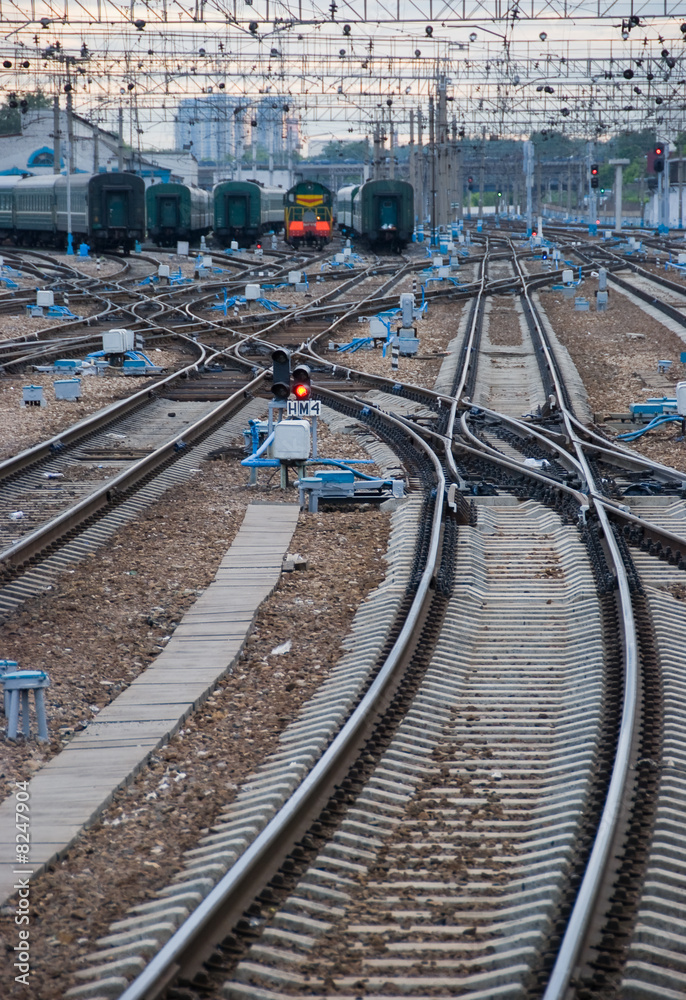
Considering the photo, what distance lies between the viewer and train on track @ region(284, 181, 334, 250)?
186 ft

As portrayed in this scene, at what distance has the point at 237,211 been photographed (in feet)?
193

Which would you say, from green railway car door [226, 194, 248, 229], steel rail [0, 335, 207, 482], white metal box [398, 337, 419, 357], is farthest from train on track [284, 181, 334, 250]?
steel rail [0, 335, 207, 482]

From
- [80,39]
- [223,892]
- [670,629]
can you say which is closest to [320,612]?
[670,629]

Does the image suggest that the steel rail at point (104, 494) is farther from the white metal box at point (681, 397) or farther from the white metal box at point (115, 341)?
the white metal box at point (681, 397)

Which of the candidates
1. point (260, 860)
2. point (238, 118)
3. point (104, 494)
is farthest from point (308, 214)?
point (260, 860)

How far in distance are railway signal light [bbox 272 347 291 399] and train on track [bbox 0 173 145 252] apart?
35.5m

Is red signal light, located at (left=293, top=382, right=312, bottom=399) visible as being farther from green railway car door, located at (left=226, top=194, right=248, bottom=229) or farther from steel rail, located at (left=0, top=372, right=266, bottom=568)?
green railway car door, located at (left=226, top=194, right=248, bottom=229)

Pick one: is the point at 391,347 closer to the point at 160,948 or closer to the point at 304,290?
→ the point at 304,290

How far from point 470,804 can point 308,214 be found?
53.9 meters

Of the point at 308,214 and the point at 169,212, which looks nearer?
the point at 169,212

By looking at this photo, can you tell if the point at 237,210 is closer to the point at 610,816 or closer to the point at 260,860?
the point at 610,816

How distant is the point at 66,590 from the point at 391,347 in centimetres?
1491

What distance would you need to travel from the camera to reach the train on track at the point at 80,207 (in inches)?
1843

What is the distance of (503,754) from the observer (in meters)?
6.16
